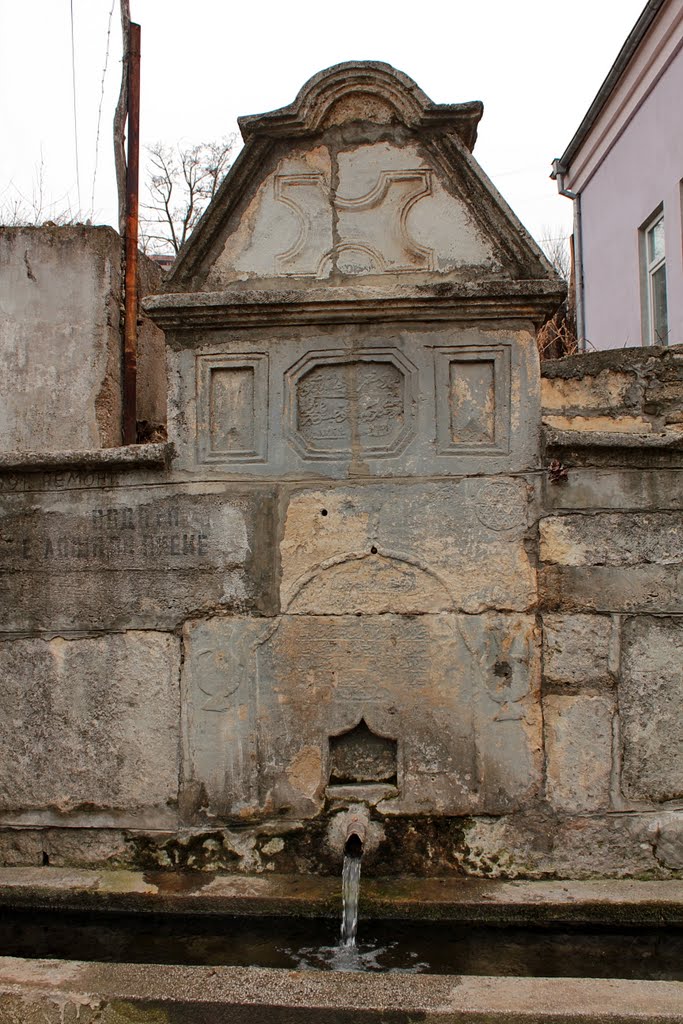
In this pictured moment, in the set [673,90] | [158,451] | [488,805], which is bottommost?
[488,805]

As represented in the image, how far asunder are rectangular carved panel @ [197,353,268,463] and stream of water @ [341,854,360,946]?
155cm

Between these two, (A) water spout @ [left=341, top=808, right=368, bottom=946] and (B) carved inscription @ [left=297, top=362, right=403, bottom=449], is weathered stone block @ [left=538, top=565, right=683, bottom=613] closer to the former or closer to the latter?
(B) carved inscription @ [left=297, top=362, right=403, bottom=449]

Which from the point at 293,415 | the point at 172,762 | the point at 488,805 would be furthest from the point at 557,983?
the point at 293,415

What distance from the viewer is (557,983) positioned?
252 cm

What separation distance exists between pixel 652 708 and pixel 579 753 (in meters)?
0.32

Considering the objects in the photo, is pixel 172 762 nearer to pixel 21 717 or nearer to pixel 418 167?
pixel 21 717

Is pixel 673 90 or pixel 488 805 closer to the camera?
pixel 488 805

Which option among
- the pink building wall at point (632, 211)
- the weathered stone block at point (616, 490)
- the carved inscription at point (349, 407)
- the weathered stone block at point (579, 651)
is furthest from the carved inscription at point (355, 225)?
the pink building wall at point (632, 211)

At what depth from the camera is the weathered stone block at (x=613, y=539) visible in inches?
139

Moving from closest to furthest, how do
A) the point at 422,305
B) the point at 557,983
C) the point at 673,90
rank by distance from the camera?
the point at 557,983 → the point at 422,305 → the point at 673,90

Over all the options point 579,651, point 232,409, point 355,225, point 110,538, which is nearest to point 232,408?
point 232,409

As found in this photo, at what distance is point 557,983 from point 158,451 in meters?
2.28

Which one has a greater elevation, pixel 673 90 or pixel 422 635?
pixel 673 90

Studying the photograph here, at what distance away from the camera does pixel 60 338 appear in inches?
180
